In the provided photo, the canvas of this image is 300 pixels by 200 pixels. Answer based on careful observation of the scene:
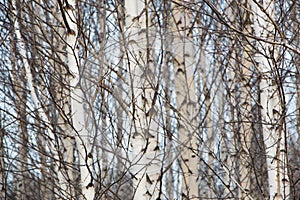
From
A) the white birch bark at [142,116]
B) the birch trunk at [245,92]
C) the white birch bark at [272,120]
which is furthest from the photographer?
the birch trunk at [245,92]

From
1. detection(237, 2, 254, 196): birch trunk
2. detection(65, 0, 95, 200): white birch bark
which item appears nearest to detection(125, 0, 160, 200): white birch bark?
detection(65, 0, 95, 200): white birch bark

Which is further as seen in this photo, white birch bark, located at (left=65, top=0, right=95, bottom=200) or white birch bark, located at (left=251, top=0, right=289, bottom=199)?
white birch bark, located at (left=251, top=0, right=289, bottom=199)

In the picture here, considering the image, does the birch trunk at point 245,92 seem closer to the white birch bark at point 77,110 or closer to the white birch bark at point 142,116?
the white birch bark at point 142,116

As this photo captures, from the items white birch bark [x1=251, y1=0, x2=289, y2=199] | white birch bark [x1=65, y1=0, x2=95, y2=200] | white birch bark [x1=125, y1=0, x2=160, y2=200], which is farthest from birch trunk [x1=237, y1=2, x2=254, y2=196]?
white birch bark [x1=65, y1=0, x2=95, y2=200]

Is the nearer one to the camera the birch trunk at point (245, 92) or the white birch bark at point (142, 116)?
the white birch bark at point (142, 116)

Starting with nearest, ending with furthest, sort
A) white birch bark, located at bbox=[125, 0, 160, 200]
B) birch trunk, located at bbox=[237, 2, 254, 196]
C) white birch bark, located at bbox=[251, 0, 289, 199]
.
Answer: white birch bark, located at bbox=[125, 0, 160, 200] → white birch bark, located at bbox=[251, 0, 289, 199] → birch trunk, located at bbox=[237, 2, 254, 196]

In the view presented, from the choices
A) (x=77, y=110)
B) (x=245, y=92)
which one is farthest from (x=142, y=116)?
(x=245, y=92)

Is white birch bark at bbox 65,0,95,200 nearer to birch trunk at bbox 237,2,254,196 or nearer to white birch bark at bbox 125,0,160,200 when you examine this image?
white birch bark at bbox 125,0,160,200

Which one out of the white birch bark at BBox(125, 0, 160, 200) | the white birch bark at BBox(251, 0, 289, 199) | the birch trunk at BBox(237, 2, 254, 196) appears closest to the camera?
the white birch bark at BBox(125, 0, 160, 200)

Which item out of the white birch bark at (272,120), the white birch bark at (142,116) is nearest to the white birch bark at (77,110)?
the white birch bark at (142,116)

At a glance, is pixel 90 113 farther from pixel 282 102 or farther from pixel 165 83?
pixel 282 102

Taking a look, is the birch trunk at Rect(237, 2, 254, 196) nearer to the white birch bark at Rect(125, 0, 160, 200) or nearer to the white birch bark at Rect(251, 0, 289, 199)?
the white birch bark at Rect(251, 0, 289, 199)

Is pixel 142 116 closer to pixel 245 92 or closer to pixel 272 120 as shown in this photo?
pixel 272 120

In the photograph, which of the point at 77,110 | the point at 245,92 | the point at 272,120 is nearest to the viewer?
the point at 77,110
